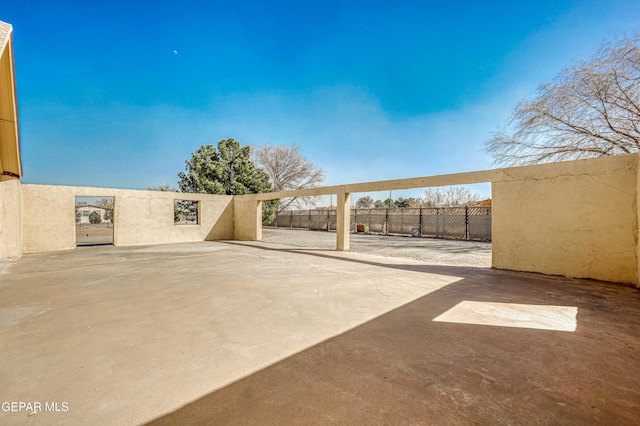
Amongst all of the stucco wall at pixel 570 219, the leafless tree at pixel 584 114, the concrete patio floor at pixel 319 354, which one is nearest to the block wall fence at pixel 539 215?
the stucco wall at pixel 570 219

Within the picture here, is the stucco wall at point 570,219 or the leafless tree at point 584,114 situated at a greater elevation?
the leafless tree at point 584,114

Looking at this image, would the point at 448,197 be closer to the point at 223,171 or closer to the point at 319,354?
the point at 223,171

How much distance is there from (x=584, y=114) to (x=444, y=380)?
1075cm

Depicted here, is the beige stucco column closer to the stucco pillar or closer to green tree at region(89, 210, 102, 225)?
the stucco pillar

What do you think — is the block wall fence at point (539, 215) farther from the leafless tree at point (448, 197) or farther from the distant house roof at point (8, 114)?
the leafless tree at point (448, 197)

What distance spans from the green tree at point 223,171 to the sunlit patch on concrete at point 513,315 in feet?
54.1

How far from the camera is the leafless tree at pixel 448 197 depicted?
33.5 metres

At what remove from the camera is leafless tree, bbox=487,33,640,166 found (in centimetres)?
766

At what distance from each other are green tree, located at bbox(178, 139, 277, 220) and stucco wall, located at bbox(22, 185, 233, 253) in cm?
394

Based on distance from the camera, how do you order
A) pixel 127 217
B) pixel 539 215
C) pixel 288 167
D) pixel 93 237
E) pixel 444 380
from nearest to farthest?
pixel 444 380 → pixel 539 215 → pixel 127 217 → pixel 93 237 → pixel 288 167

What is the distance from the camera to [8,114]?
543cm

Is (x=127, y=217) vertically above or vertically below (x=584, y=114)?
below

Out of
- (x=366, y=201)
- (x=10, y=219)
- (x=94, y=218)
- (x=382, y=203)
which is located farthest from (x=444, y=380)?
(x=366, y=201)

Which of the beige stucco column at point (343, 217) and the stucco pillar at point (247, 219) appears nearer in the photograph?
the beige stucco column at point (343, 217)
